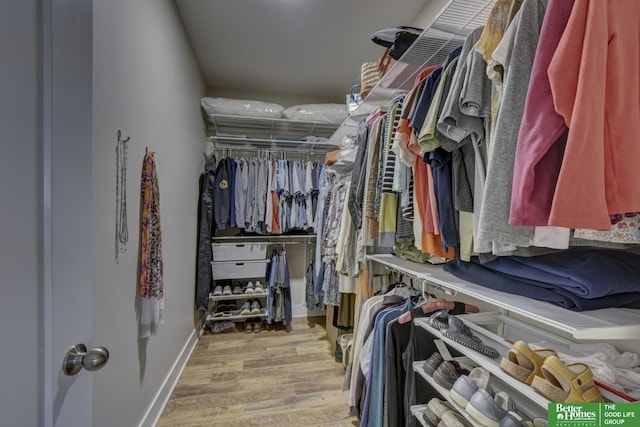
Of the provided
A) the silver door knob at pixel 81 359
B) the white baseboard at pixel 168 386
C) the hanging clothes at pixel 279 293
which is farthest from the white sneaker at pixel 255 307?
the silver door knob at pixel 81 359

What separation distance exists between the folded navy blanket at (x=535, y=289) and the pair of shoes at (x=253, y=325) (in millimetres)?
2408

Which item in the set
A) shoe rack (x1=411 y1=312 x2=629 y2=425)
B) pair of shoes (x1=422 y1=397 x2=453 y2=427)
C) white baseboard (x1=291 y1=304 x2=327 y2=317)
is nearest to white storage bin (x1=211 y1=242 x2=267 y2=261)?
white baseboard (x1=291 y1=304 x2=327 y2=317)

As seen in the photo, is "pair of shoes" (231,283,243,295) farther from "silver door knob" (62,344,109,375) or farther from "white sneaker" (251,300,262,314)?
"silver door knob" (62,344,109,375)

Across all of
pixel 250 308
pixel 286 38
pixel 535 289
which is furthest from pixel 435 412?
pixel 286 38

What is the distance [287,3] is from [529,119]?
1873mm

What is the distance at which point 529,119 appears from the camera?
1.78 ft

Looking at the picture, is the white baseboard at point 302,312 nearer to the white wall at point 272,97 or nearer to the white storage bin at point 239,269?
the white storage bin at point 239,269

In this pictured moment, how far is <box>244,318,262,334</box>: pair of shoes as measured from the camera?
2.90 m

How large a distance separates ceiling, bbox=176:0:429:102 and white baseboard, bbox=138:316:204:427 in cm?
250

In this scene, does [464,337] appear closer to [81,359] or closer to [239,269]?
[81,359]

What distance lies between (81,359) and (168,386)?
1.62 meters

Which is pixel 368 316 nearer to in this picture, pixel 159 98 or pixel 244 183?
pixel 159 98

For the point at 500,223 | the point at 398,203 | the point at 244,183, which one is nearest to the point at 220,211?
the point at 244,183

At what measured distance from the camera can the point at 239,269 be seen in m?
2.88
